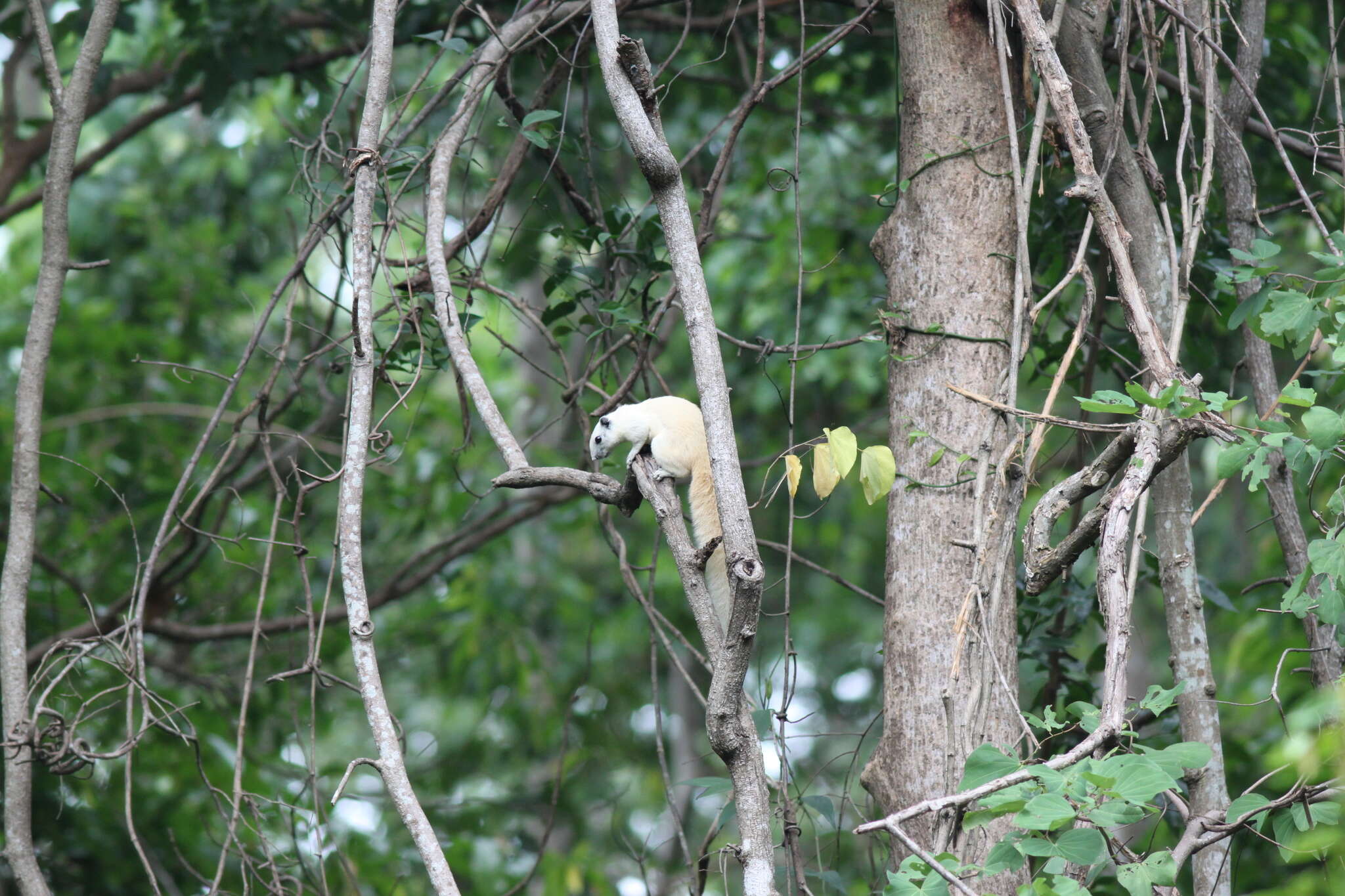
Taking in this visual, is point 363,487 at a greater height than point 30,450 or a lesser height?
lesser

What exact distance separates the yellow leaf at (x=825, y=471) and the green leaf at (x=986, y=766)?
60 cm

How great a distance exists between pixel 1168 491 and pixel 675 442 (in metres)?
1.53

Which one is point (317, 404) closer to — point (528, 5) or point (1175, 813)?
point (528, 5)

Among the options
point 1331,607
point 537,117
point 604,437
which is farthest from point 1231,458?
point 604,437

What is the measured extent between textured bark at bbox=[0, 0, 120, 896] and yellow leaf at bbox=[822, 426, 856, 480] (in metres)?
2.16

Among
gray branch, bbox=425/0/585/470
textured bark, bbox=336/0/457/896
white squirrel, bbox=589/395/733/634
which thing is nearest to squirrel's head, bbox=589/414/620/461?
white squirrel, bbox=589/395/733/634

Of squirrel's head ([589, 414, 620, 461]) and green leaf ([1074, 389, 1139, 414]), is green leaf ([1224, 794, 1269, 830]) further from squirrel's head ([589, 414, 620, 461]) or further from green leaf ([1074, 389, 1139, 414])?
squirrel's head ([589, 414, 620, 461])

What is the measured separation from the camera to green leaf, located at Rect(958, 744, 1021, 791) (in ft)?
5.63

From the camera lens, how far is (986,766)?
172 cm

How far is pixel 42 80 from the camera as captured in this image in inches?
199

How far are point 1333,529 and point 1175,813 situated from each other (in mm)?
1730

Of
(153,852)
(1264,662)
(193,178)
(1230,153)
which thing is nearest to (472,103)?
(1230,153)

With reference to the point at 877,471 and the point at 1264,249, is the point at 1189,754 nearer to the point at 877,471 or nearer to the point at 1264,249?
the point at 877,471

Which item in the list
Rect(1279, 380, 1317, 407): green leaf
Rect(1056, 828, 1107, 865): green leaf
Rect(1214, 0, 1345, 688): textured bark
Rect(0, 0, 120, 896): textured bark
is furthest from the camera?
Rect(0, 0, 120, 896): textured bark
